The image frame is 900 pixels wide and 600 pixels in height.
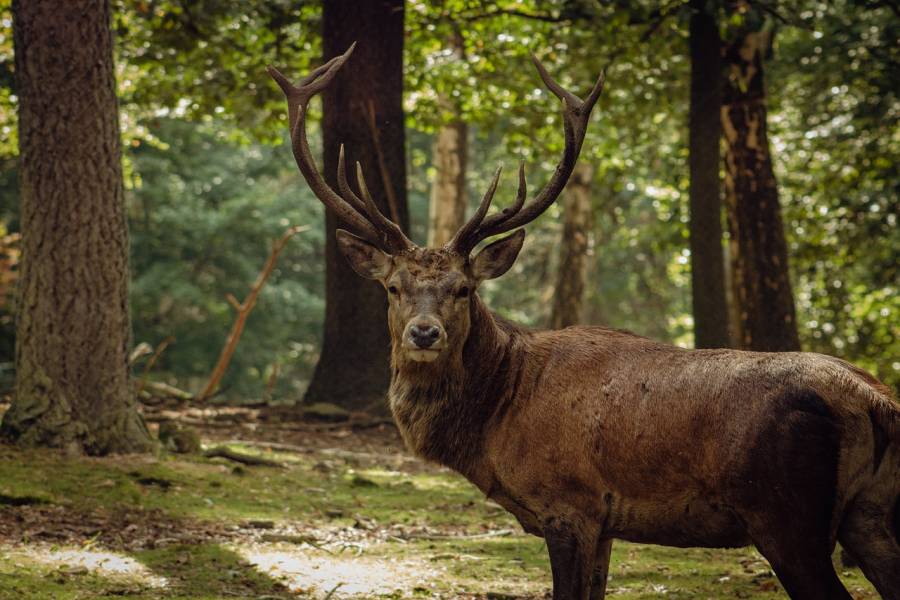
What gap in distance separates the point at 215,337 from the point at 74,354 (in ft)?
85.4

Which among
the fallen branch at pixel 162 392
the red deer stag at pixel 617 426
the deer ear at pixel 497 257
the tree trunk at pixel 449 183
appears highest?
the tree trunk at pixel 449 183

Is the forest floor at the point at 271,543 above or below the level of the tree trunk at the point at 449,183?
below

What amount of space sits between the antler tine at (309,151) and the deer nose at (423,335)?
1024 millimetres

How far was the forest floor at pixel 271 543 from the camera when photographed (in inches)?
255

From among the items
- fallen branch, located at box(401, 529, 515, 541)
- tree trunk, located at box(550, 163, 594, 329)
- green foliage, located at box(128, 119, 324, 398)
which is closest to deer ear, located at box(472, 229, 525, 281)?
fallen branch, located at box(401, 529, 515, 541)

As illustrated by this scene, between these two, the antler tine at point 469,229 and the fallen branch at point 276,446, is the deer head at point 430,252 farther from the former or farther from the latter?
the fallen branch at point 276,446

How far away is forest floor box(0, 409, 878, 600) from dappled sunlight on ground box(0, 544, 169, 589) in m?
0.01

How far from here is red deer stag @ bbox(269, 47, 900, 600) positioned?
4926mm

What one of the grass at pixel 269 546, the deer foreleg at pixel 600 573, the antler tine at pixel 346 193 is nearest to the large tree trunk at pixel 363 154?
the grass at pixel 269 546

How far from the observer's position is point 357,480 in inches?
400

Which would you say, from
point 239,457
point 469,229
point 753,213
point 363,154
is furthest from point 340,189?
point 753,213

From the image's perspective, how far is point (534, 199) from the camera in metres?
6.38

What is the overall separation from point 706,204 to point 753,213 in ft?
4.62

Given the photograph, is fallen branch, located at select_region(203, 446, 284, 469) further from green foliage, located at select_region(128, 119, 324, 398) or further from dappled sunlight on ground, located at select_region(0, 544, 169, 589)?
green foliage, located at select_region(128, 119, 324, 398)
